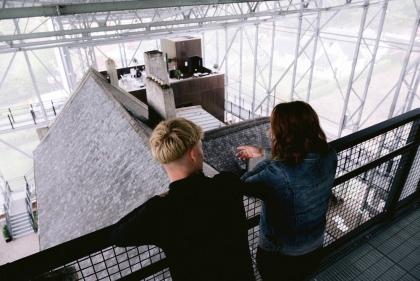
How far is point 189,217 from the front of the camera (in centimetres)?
102

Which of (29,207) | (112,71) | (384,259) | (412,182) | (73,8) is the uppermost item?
(73,8)

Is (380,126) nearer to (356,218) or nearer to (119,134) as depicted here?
(356,218)

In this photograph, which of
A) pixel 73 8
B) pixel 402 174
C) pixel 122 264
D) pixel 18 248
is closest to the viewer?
pixel 402 174

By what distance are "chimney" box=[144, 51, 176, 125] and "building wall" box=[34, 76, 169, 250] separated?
882 mm

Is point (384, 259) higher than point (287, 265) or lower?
lower

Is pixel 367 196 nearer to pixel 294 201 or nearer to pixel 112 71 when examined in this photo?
pixel 294 201

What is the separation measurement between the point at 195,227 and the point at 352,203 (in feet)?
5.86

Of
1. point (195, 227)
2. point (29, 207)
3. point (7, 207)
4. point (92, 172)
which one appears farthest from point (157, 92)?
point (7, 207)

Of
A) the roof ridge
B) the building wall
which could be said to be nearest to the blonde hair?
the building wall

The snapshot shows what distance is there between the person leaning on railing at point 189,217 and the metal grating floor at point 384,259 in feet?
4.43

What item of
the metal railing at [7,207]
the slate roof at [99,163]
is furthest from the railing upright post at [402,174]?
the metal railing at [7,207]

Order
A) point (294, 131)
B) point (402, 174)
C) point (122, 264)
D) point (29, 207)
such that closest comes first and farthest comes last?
point (294, 131), point (402, 174), point (122, 264), point (29, 207)

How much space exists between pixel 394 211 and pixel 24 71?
38.0 metres

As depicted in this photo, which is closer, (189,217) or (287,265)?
(189,217)
